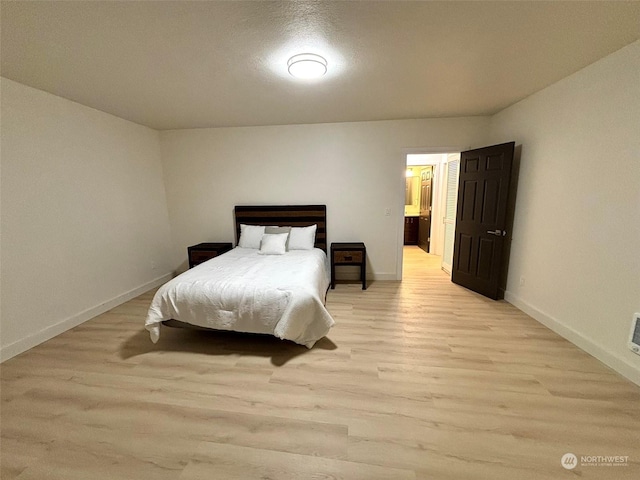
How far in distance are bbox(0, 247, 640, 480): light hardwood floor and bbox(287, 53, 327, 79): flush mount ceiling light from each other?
2308 millimetres

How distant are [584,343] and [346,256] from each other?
2505 millimetres

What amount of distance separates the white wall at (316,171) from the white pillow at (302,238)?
407 millimetres

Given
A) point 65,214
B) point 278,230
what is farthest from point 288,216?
point 65,214

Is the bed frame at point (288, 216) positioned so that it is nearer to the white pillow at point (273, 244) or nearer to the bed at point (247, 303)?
the white pillow at point (273, 244)

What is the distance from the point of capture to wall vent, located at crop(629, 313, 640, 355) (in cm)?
178

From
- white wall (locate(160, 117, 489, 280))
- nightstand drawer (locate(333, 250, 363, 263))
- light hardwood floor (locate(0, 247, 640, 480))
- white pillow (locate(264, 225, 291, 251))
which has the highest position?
white wall (locate(160, 117, 489, 280))

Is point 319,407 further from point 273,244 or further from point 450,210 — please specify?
point 450,210

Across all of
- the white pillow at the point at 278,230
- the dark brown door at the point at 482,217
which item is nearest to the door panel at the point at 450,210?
the dark brown door at the point at 482,217

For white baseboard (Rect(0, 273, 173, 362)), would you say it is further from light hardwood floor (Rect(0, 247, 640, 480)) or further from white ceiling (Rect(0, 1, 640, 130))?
white ceiling (Rect(0, 1, 640, 130))

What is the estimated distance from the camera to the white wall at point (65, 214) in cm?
223

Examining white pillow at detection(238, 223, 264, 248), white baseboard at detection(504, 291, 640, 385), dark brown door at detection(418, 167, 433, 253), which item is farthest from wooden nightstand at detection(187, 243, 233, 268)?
dark brown door at detection(418, 167, 433, 253)

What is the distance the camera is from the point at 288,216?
157 inches

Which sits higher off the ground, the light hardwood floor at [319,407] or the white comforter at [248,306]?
the white comforter at [248,306]

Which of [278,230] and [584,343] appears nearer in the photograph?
[584,343]
